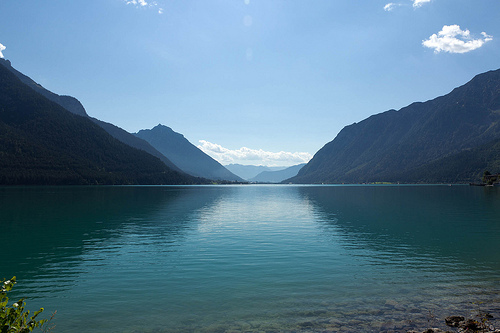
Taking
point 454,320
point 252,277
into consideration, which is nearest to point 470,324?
point 454,320

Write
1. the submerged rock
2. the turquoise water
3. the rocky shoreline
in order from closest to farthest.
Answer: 1. the rocky shoreline
2. the submerged rock
3. the turquoise water

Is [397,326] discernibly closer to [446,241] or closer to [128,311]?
[128,311]

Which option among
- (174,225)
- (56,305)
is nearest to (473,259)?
(56,305)

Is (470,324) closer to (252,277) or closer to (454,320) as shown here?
(454,320)

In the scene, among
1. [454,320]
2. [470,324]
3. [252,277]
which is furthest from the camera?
[252,277]

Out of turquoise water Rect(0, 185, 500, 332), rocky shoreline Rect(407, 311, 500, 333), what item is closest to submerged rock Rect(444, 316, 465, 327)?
rocky shoreline Rect(407, 311, 500, 333)

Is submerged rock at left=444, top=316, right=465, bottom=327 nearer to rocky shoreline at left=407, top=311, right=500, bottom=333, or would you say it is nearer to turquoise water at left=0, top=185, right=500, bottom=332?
rocky shoreline at left=407, top=311, right=500, bottom=333

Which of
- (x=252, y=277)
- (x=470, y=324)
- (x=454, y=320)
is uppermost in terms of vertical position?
(x=470, y=324)

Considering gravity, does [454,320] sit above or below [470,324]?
below

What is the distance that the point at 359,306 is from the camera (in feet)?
63.6

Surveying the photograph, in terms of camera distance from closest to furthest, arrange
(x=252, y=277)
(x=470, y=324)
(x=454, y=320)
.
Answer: (x=470, y=324), (x=454, y=320), (x=252, y=277)

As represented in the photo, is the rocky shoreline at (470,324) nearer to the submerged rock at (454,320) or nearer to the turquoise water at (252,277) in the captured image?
the submerged rock at (454,320)

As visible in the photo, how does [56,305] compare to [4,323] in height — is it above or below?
below

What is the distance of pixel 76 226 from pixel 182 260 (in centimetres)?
3305
